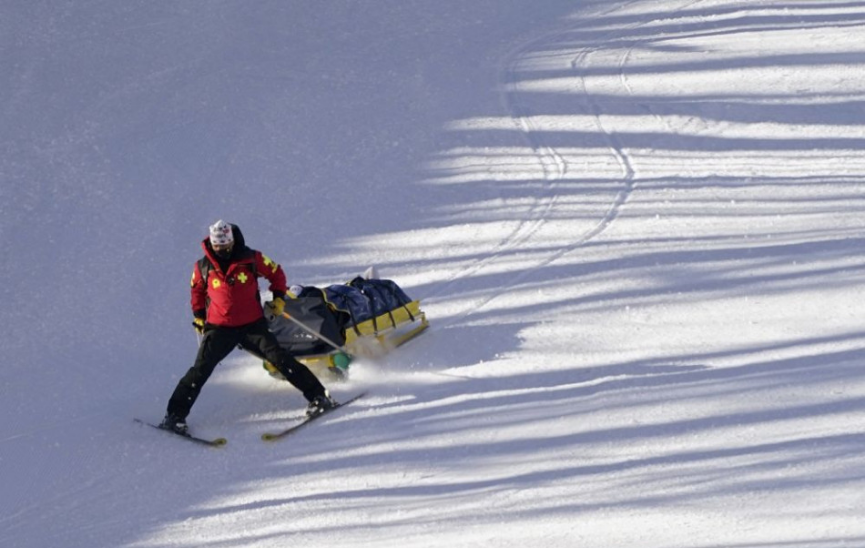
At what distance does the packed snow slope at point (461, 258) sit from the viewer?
257 inches

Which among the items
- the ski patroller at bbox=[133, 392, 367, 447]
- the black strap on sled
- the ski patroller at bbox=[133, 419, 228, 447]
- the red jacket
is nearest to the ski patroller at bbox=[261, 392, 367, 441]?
the ski patroller at bbox=[133, 392, 367, 447]

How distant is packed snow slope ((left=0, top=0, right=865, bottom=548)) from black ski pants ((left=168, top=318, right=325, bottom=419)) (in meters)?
0.23

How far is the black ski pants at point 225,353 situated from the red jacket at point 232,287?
6cm

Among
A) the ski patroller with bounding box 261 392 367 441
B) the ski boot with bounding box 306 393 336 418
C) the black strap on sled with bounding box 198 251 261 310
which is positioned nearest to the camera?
the ski patroller with bounding box 261 392 367 441

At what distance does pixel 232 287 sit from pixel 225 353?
0.45 meters

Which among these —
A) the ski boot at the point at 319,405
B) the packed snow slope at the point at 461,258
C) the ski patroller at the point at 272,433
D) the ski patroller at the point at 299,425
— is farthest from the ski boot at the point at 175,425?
the ski boot at the point at 319,405

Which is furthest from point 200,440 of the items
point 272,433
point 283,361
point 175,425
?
point 283,361

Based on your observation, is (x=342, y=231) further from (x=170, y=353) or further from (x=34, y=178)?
(x=34, y=178)

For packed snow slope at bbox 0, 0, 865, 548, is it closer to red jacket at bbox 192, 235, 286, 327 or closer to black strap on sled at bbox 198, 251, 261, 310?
red jacket at bbox 192, 235, 286, 327

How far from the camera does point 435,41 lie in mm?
15719

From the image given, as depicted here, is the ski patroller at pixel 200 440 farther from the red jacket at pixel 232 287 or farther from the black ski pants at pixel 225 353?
the red jacket at pixel 232 287

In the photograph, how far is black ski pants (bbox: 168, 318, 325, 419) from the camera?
7.68 metres

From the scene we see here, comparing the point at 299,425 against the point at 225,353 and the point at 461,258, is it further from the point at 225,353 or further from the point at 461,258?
the point at 461,258

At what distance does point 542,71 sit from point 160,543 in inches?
364
